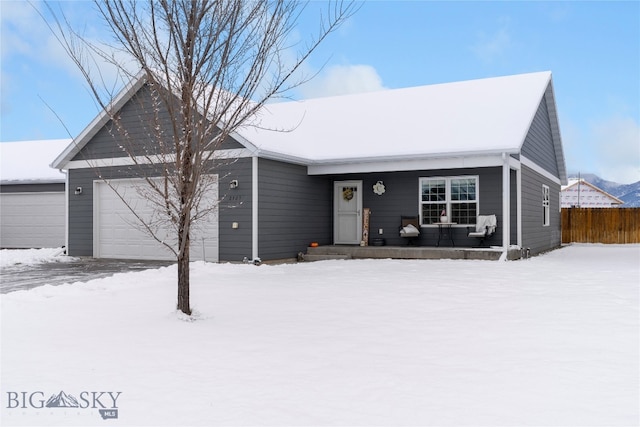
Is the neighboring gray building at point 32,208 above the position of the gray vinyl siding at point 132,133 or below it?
below

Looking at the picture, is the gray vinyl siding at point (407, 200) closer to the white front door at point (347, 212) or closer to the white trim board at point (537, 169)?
the white front door at point (347, 212)

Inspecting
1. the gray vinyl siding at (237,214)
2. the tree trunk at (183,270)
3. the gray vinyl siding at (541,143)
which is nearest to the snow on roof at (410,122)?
the gray vinyl siding at (237,214)

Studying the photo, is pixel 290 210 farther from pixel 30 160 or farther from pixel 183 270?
pixel 30 160

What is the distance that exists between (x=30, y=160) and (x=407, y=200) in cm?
1400

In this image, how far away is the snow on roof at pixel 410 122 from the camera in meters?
12.8

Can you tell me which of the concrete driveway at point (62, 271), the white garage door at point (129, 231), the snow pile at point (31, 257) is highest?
the white garage door at point (129, 231)

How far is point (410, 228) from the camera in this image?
14086 millimetres

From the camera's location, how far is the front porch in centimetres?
1254

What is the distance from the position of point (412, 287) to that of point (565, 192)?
5894 centimetres

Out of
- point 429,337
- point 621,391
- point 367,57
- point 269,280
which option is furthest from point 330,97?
point 621,391

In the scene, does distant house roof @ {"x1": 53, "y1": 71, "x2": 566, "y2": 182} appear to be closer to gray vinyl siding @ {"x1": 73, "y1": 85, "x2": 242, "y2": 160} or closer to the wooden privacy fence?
gray vinyl siding @ {"x1": 73, "y1": 85, "x2": 242, "y2": 160}

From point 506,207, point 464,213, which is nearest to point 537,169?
point 464,213

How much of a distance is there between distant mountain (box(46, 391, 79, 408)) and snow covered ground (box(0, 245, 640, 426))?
11mm

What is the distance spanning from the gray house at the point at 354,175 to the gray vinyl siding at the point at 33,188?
11.8 ft
